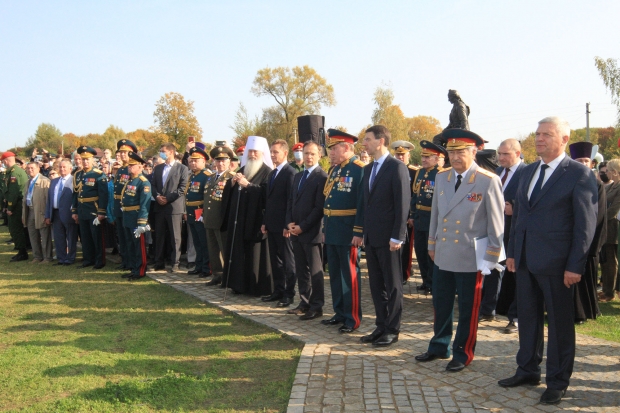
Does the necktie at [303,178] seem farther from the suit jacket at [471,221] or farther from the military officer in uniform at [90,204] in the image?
the military officer in uniform at [90,204]

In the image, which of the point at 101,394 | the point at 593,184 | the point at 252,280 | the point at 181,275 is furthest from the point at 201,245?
the point at 593,184

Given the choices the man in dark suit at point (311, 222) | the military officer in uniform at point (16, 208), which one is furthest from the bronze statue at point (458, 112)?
the military officer in uniform at point (16, 208)

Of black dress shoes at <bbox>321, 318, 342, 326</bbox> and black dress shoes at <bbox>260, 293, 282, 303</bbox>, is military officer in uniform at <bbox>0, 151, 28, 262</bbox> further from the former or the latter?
black dress shoes at <bbox>321, 318, 342, 326</bbox>

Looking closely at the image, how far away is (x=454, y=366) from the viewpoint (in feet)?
16.2

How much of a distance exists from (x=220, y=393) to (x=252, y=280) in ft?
12.0

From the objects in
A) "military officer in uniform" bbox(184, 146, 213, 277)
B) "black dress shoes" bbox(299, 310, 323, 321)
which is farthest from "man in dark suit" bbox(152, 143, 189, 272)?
"black dress shoes" bbox(299, 310, 323, 321)

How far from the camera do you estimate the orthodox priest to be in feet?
27.2

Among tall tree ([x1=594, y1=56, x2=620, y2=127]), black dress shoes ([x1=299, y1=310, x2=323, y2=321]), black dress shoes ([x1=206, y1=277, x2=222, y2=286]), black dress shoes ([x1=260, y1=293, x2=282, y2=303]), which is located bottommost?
black dress shoes ([x1=299, y1=310, x2=323, y2=321])

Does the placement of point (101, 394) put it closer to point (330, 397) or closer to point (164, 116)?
point (330, 397)

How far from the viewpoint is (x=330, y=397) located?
14.5 feet

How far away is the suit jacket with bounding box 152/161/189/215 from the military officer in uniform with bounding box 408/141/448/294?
15.1 ft

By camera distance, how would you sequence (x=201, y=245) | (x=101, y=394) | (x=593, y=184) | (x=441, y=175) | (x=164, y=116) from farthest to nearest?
(x=164, y=116), (x=201, y=245), (x=441, y=175), (x=101, y=394), (x=593, y=184)

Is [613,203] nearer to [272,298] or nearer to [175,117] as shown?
[272,298]

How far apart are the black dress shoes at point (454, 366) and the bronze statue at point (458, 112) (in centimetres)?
493
